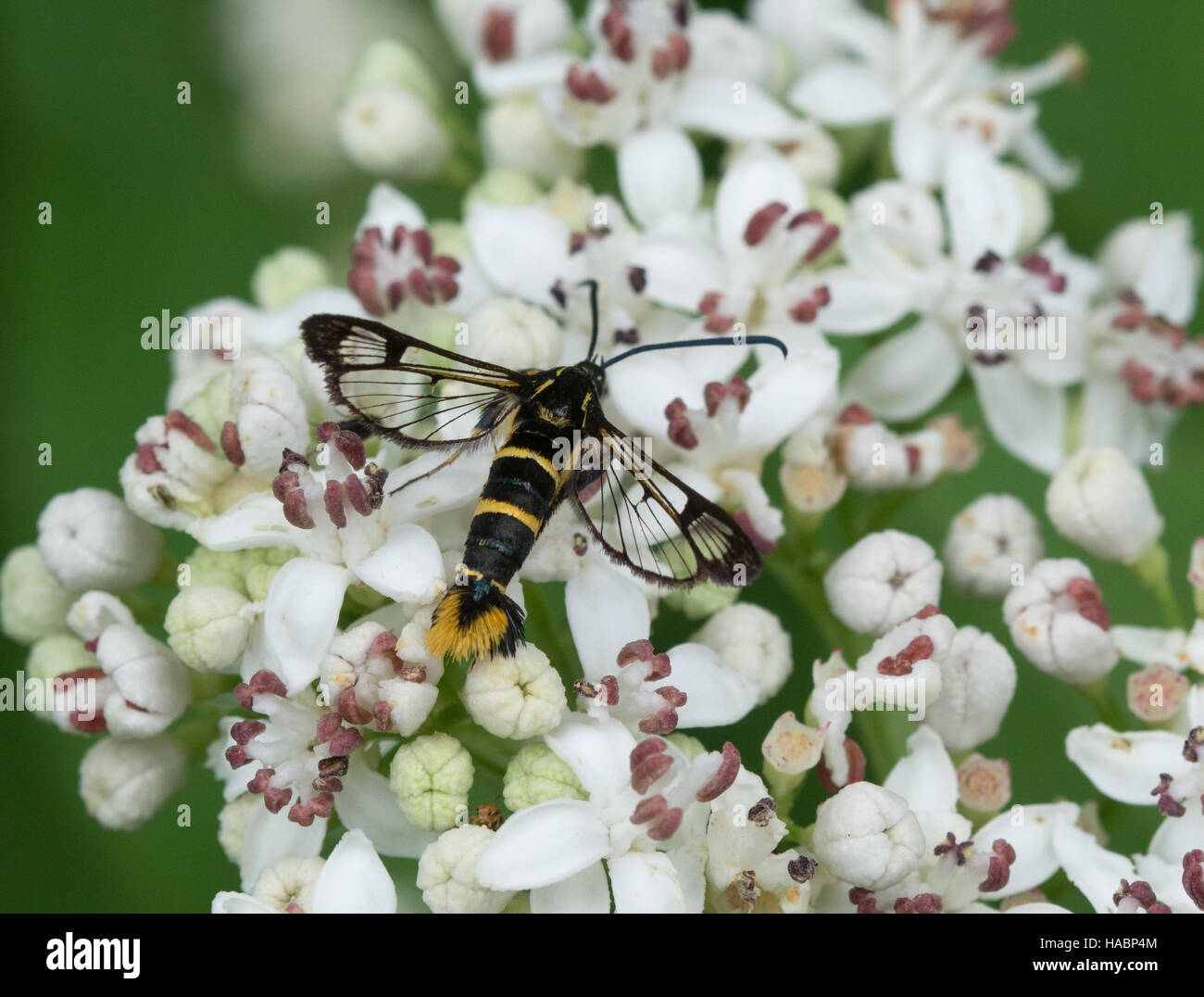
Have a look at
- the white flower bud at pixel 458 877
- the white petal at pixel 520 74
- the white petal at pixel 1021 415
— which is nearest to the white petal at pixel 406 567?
the white flower bud at pixel 458 877

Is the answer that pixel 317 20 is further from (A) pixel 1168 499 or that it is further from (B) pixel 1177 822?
(B) pixel 1177 822

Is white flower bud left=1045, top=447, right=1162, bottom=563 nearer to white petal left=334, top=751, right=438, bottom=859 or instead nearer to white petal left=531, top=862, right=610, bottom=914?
white petal left=531, top=862, right=610, bottom=914

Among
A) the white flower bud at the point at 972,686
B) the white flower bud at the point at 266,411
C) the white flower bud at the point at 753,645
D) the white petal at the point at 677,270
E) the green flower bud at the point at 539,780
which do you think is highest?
the white petal at the point at 677,270

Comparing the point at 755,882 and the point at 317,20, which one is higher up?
the point at 317,20

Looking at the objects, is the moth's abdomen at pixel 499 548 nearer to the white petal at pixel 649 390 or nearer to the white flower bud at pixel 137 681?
the white petal at pixel 649 390

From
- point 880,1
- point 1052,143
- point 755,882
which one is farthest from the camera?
point 880,1

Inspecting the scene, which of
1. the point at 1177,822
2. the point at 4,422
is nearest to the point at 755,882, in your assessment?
the point at 1177,822

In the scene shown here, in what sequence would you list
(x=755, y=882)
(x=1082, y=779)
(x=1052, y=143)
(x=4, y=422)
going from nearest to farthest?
(x=755, y=882) → (x=1082, y=779) → (x=4, y=422) → (x=1052, y=143)

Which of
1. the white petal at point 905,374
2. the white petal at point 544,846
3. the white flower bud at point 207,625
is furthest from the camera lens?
the white petal at point 905,374
